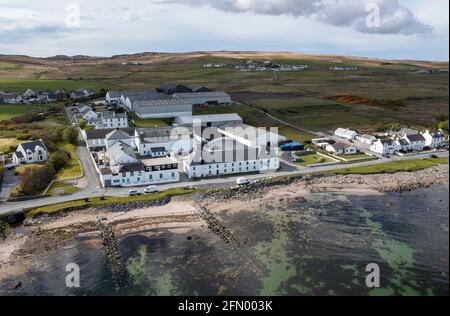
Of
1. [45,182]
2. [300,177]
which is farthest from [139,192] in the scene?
[300,177]

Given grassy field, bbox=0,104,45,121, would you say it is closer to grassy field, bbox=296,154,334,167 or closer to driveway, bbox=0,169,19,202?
driveway, bbox=0,169,19,202

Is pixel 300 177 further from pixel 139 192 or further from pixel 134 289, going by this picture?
pixel 134 289

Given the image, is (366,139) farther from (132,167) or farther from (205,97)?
(205,97)

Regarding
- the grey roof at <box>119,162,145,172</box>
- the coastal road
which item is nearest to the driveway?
the coastal road

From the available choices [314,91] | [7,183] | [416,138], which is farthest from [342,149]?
[314,91]

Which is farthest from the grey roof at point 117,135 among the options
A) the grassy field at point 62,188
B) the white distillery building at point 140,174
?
the grassy field at point 62,188

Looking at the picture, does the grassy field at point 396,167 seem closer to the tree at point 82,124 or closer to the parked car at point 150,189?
the parked car at point 150,189
